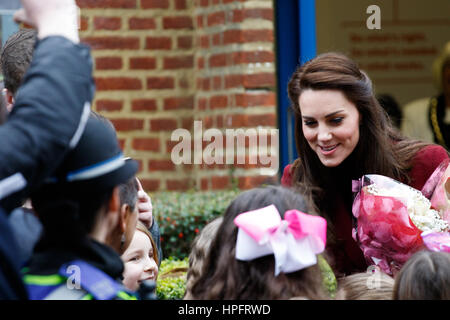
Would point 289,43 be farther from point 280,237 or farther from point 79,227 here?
point 79,227

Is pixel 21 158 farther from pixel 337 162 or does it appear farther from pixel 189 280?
pixel 337 162

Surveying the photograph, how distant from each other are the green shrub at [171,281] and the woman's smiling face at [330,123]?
789 millimetres

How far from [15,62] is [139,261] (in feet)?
2.90

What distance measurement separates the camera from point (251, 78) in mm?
5156

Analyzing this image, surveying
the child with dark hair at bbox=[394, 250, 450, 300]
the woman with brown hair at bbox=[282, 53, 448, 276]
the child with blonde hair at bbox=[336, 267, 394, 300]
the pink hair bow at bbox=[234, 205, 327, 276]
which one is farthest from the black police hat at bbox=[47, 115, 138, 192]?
the woman with brown hair at bbox=[282, 53, 448, 276]

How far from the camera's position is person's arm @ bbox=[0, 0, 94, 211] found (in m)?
1.67

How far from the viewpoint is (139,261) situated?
3.09 metres

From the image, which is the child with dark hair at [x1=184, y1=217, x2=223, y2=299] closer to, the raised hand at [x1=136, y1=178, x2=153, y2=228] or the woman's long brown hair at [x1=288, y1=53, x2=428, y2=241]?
the raised hand at [x1=136, y1=178, x2=153, y2=228]

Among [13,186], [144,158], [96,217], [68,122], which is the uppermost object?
[68,122]

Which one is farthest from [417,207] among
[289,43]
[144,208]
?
[289,43]

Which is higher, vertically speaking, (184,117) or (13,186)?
(13,186)

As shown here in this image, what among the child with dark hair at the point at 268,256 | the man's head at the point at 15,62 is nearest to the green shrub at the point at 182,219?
the man's head at the point at 15,62

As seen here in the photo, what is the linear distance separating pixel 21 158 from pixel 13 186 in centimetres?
7
